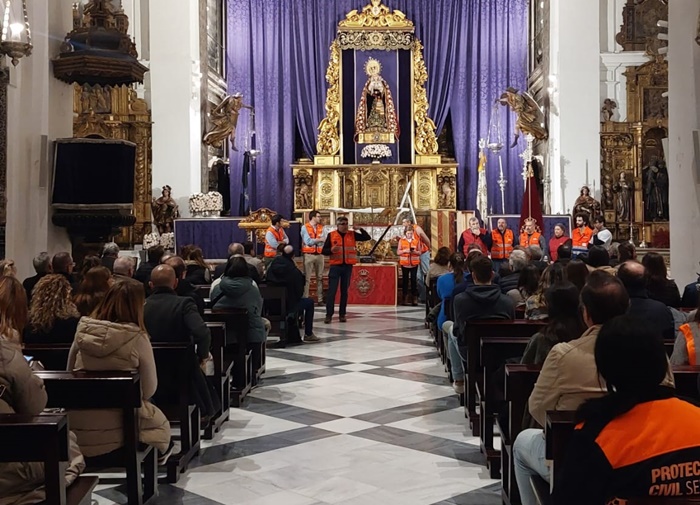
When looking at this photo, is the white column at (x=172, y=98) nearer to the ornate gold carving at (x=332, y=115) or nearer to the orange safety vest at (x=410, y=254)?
the ornate gold carving at (x=332, y=115)

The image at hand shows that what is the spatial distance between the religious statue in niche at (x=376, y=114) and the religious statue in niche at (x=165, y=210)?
18.6 feet

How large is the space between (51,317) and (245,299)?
2807 millimetres

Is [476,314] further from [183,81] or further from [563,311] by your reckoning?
[183,81]

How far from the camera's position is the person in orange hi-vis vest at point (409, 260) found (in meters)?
14.2

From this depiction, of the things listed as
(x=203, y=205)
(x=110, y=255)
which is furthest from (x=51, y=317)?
(x=203, y=205)

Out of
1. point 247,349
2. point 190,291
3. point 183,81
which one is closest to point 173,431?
point 190,291

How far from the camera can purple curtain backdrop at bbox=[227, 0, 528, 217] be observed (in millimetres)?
21922

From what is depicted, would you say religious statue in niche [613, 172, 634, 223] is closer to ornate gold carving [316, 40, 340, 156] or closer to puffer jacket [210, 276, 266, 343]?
ornate gold carving [316, 40, 340, 156]

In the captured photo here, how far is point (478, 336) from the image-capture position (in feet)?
19.2

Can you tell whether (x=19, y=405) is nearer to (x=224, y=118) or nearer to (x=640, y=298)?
(x=640, y=298)

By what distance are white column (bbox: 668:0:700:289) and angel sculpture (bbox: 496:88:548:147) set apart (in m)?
9.02

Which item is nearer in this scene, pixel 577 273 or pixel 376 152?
pixel 577 273

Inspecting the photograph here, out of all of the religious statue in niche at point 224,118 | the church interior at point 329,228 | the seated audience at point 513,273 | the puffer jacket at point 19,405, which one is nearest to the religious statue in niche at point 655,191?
the church interior at point 329,228

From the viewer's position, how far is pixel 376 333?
11.3 meters
